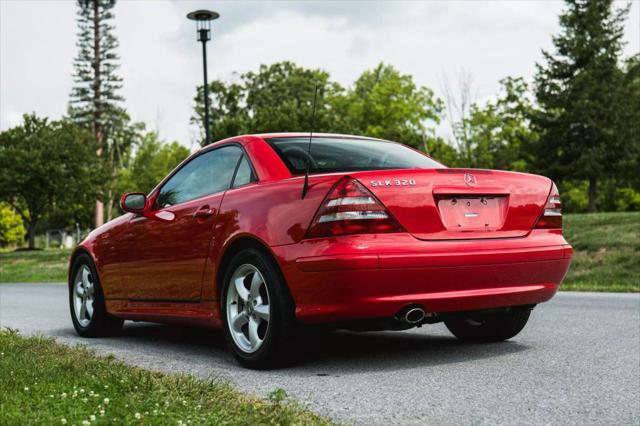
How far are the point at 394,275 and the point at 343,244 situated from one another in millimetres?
351

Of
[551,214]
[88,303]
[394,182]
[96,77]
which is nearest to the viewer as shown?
[394,182]

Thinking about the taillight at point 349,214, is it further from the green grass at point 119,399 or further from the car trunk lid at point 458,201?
the green grass at point 119,399

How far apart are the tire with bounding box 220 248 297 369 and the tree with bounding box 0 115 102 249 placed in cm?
3726

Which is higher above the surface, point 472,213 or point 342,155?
point 342,155

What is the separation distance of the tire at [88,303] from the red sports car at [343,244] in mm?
1080

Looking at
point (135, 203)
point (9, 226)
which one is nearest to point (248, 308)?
point (135, 203)

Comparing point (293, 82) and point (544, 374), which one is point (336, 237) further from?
point (293, 82)

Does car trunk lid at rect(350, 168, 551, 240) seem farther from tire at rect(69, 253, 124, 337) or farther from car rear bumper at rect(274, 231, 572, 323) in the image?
tire at rect(69, 253, 124, 337)

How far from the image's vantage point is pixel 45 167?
134 feet

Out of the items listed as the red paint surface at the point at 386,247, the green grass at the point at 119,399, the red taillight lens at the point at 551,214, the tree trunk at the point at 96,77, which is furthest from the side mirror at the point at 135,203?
the tree trunk at the point at 96,77

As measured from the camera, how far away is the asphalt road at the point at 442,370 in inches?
159

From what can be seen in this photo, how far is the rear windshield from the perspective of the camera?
5.54 m

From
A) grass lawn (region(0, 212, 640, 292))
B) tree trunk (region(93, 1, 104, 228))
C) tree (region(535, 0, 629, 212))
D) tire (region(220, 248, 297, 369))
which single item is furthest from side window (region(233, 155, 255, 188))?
tree trunk (region(93, 1, 104, 228))

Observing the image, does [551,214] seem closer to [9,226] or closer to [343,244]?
[343,244]
